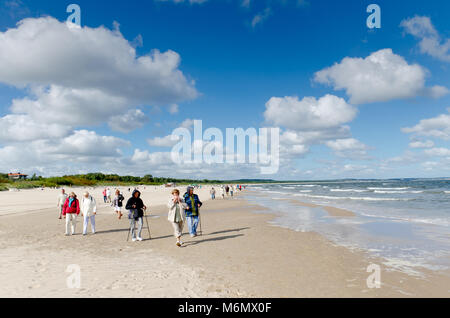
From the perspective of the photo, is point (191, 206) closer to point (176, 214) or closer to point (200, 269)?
point (176, 214)

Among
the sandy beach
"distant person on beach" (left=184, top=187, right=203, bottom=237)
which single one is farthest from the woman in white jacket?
"distant person on beach" (left=184, top=187, right=203, bottom=237)

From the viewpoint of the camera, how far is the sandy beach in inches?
247

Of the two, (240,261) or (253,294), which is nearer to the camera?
(253,294)

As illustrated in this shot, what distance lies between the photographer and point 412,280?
23.0ft

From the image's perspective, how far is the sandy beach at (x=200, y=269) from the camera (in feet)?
20.5

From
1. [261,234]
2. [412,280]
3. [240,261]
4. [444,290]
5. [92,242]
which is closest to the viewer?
[444,290]

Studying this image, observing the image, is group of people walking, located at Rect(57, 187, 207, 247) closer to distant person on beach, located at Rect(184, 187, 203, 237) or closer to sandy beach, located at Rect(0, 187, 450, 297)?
distant person on beach, located at Rect(184, 187, 203, 237)

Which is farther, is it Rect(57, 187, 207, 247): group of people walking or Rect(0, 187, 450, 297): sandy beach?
Rect(57, 187, 207, 247): group of people walking

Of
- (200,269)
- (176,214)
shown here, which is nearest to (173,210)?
(176,214)

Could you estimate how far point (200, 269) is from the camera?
7.85 m

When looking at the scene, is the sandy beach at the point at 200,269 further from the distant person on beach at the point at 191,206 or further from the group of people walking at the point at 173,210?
the distant person on beach at the point at 191,206
